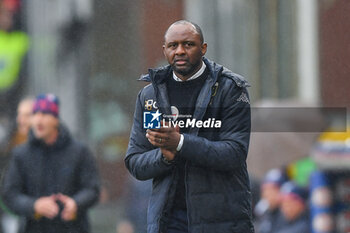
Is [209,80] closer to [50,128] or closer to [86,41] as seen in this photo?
[50,128]

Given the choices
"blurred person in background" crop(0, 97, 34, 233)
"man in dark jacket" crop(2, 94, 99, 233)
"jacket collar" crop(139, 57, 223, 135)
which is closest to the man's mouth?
"jacket collar" crop(139, 57, 223, 135)

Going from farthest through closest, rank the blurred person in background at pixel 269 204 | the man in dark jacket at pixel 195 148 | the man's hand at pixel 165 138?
the blurred person in background at pixel 269 204
the man in dark jacket at pixel 195 148
the man's hand at pixel 165 138

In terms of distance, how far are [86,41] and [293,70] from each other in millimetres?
1264

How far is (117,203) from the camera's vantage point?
631 centimetres

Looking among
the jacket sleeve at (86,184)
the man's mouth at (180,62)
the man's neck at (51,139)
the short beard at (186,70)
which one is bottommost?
the jacket sleeve at (86,184)

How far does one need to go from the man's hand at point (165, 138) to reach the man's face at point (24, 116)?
8.22ft

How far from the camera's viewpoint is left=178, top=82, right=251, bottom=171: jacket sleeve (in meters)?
3.58

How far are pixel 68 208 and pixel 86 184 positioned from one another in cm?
16

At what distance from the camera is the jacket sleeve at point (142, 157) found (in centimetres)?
365

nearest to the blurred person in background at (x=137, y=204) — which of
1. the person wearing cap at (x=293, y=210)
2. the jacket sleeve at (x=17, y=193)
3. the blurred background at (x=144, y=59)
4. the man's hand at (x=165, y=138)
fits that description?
the blurred background at (x=144, y=59)

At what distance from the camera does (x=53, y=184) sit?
223 inches

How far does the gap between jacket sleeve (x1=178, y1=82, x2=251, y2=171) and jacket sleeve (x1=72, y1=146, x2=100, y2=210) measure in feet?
6.52

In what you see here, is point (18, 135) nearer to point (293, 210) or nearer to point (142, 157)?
point (293, 210)

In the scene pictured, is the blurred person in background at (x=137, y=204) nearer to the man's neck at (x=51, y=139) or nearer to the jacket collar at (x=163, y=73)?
the man's neck at (x=51, y=139)
